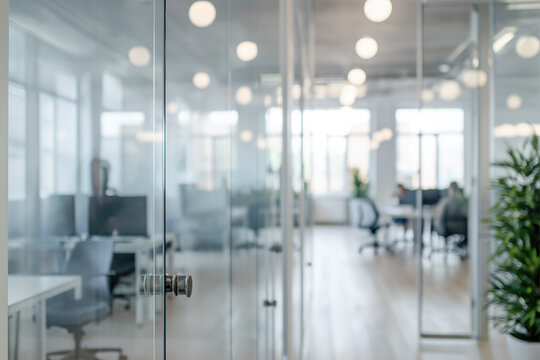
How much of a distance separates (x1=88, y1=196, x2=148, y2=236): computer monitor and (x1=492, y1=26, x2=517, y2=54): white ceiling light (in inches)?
173

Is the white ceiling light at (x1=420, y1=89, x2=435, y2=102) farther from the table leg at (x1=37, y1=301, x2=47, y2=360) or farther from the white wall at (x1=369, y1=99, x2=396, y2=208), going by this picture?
the white wall at (x1=369, y1=99, x2=396, y2=208)

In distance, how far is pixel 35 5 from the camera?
43 cm

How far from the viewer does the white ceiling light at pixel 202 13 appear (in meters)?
0.79

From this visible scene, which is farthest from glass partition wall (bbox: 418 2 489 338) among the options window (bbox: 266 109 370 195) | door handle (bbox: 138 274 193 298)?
window (bbox: 266 109 370 195)

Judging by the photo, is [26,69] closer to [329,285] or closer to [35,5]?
[35,5]

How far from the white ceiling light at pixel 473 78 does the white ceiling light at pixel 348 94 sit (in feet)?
12.0

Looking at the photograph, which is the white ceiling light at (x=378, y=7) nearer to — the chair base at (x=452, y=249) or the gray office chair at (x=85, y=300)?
the chair base at (x=452, y=249)

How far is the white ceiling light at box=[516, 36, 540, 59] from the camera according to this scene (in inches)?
161

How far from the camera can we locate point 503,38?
419 cm

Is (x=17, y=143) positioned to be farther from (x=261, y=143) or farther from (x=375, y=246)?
(x=375, y=246)

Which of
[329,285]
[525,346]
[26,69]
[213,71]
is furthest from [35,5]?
[329,285]

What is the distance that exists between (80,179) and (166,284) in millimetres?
262

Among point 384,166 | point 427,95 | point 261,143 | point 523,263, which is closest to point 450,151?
point 427,95

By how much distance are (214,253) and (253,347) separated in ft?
2.08
